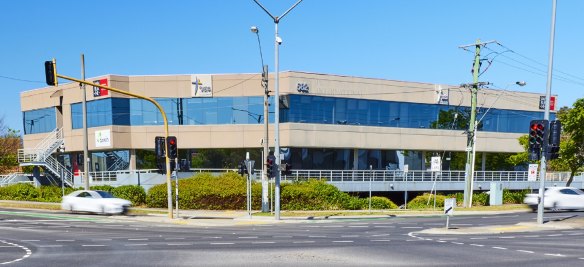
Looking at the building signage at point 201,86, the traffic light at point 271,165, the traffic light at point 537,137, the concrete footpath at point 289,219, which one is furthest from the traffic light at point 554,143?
the building signage at point 201,86

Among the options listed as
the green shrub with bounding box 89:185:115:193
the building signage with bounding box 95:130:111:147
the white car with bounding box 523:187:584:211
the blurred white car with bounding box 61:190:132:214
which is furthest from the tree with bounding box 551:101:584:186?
the building signage with bounding box 95:130:111:147

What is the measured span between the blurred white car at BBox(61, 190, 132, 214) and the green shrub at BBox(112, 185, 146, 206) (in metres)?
3.82

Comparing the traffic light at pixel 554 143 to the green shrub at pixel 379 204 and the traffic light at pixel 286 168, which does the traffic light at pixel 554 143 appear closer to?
the traffic light at pixel 286 168

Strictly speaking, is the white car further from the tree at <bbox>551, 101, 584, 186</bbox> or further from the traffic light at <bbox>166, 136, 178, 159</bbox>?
the traffic light at <bbox>166, 136, 178, 159</bbox>

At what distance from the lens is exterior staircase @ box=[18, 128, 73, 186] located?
41281 mm

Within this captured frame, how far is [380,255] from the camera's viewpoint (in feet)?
42.4

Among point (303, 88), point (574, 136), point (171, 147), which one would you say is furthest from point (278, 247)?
point (574, 136)

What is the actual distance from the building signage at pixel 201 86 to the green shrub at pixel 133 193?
30.7ft

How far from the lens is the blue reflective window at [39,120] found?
151 ft

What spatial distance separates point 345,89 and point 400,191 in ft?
30.3

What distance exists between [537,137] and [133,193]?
24263 mm

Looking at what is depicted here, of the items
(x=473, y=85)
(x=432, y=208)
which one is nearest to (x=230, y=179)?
(x=432, y=208)

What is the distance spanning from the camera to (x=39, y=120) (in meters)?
47.8

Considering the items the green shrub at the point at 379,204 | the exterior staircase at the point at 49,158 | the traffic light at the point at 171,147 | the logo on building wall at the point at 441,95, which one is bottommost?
the green shrub at the point at 379,204
